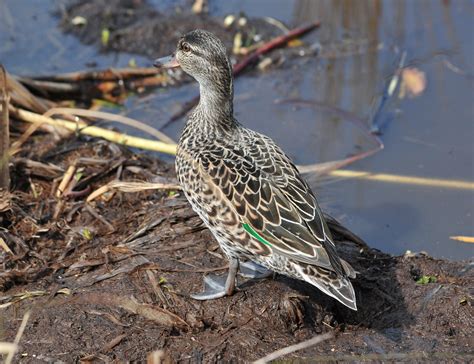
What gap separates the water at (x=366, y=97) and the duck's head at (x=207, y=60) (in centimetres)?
177

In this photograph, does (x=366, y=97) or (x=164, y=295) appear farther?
(x=366, y=97)

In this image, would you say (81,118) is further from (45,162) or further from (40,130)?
(45,162)

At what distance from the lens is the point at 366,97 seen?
8070mm

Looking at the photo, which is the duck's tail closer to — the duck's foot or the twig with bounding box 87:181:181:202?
the duck's foot

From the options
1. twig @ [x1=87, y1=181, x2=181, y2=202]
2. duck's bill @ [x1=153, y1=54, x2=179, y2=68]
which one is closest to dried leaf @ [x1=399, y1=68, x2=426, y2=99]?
twig @ [x1=87, y1=181, x2=181, y2=202]

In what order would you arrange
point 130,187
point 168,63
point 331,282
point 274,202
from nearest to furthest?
1. point 331,282
2. point 274,202
3. point 168,63
4. point 130,187

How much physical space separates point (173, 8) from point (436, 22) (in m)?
2.88

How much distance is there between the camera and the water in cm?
673

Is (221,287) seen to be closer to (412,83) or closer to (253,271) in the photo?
(253,271)

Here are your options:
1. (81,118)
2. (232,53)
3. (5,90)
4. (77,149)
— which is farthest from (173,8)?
(5,90)

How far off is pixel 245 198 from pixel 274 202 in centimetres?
17

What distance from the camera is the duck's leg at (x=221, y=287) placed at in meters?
5.16

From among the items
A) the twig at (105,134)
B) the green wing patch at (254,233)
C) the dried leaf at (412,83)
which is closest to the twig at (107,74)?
the twig at (105,134)

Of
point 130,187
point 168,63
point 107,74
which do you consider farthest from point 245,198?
point 107,74
